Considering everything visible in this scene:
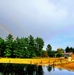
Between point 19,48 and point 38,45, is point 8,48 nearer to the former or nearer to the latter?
point 19,48

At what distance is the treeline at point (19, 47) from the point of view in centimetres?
14362

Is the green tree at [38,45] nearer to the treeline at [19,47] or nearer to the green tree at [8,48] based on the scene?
the treeline at [19,47]

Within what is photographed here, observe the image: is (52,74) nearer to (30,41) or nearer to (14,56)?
(14,56)

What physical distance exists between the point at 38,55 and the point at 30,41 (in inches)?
494

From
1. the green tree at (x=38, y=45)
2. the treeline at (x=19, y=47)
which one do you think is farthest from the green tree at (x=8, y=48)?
the green tree at (x=38, y=45)

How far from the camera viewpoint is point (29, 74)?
220 feet

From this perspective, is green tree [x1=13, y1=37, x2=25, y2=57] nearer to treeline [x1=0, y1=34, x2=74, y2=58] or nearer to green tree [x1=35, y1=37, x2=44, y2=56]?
treeline [x1=0, y1=34, x2=74, y2=58]

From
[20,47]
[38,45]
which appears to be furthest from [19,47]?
[38,45]

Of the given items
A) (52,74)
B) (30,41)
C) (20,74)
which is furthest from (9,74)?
(30,41)

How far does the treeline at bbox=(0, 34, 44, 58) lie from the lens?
471ft

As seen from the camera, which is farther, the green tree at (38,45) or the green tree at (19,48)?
the green tree at (38,45)

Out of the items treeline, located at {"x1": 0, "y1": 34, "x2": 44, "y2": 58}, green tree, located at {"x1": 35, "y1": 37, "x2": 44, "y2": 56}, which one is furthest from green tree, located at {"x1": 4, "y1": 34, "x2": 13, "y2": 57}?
green tree, located at {"x1": 35, "y1": 37, "x2": 44, "y2": 56}

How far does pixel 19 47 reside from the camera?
14588 cm

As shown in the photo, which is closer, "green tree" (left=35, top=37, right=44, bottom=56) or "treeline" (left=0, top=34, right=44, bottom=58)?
"treeline" (left=0, top=34, right=44, bottom=58)
